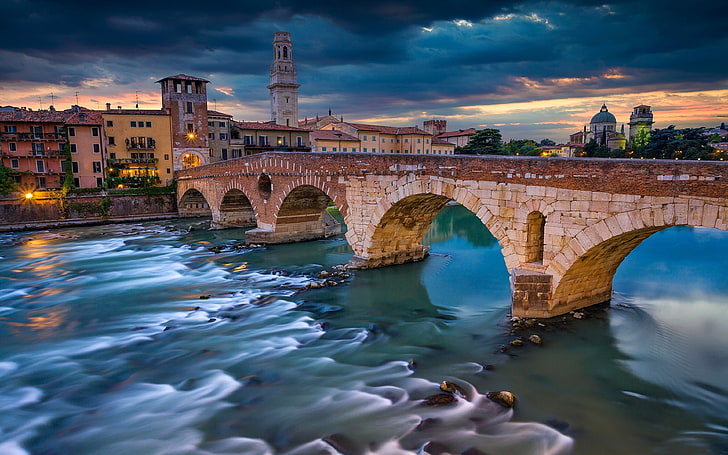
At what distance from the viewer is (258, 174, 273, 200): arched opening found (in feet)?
79.3

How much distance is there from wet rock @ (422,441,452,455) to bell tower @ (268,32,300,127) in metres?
54.2

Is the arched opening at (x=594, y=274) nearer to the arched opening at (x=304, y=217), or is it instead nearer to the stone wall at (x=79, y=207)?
the arched opening at (x=304, y=217)

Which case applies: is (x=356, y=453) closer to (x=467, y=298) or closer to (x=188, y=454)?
(x=188, y=454)

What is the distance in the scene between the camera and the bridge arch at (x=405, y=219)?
14.1m

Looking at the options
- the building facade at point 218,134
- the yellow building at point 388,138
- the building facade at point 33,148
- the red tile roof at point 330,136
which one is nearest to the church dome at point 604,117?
the yellow building at point 388,138

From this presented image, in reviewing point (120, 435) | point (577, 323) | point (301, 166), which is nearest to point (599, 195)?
point (577, 323)

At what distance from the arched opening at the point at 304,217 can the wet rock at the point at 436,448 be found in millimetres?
16245

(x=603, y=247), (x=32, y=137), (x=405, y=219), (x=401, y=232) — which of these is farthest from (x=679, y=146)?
(x=32, y=137)

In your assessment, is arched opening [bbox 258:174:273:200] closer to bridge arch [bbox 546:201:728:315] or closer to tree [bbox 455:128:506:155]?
bridge arch [bbox 546:201:728:315]

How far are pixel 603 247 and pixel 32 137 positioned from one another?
4246 centimetres

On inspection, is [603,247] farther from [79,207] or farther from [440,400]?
[79,207]

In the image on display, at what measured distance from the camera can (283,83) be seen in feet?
190

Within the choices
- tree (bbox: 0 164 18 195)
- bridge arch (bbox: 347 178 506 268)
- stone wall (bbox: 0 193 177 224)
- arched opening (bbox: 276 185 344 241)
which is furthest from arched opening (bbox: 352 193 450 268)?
tree (bbox: 0 164 18 195)

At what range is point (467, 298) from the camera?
14.8 m
